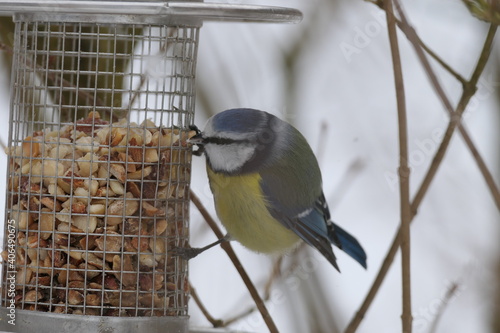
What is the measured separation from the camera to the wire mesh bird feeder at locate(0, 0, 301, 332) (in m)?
2.33

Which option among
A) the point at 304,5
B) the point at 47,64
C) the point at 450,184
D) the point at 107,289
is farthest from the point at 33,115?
the point at 450,184

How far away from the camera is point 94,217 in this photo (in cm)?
237

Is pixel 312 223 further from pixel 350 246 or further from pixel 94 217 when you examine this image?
pixel 94 217

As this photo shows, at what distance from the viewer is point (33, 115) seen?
2510 mm

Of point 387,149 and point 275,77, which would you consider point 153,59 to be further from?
point 387,149

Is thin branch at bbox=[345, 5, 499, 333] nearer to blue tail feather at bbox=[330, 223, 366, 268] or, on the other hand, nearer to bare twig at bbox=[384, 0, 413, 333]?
bare twig at bbox=[384, 0, 413, 333]

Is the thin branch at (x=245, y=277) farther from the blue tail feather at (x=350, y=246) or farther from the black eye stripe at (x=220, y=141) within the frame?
the blue tail feather at (x=350, y=246)

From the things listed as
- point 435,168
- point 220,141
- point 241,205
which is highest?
point 435,168

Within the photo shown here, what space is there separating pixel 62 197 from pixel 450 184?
220 cm

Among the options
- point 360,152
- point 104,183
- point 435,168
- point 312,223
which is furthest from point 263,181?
point 360,152

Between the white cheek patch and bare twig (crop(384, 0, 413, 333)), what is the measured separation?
2.83ft

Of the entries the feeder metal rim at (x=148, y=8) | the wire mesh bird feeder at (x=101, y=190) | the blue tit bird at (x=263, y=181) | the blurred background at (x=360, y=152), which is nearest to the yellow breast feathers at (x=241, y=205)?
the blue tit bird at (x=263, y=181)

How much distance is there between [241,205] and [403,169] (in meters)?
0.97

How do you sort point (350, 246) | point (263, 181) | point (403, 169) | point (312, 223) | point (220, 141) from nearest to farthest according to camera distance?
point (403, 169)
point (220, 141)
point (263, 181)
point (312, 223)
point (350, 246)
